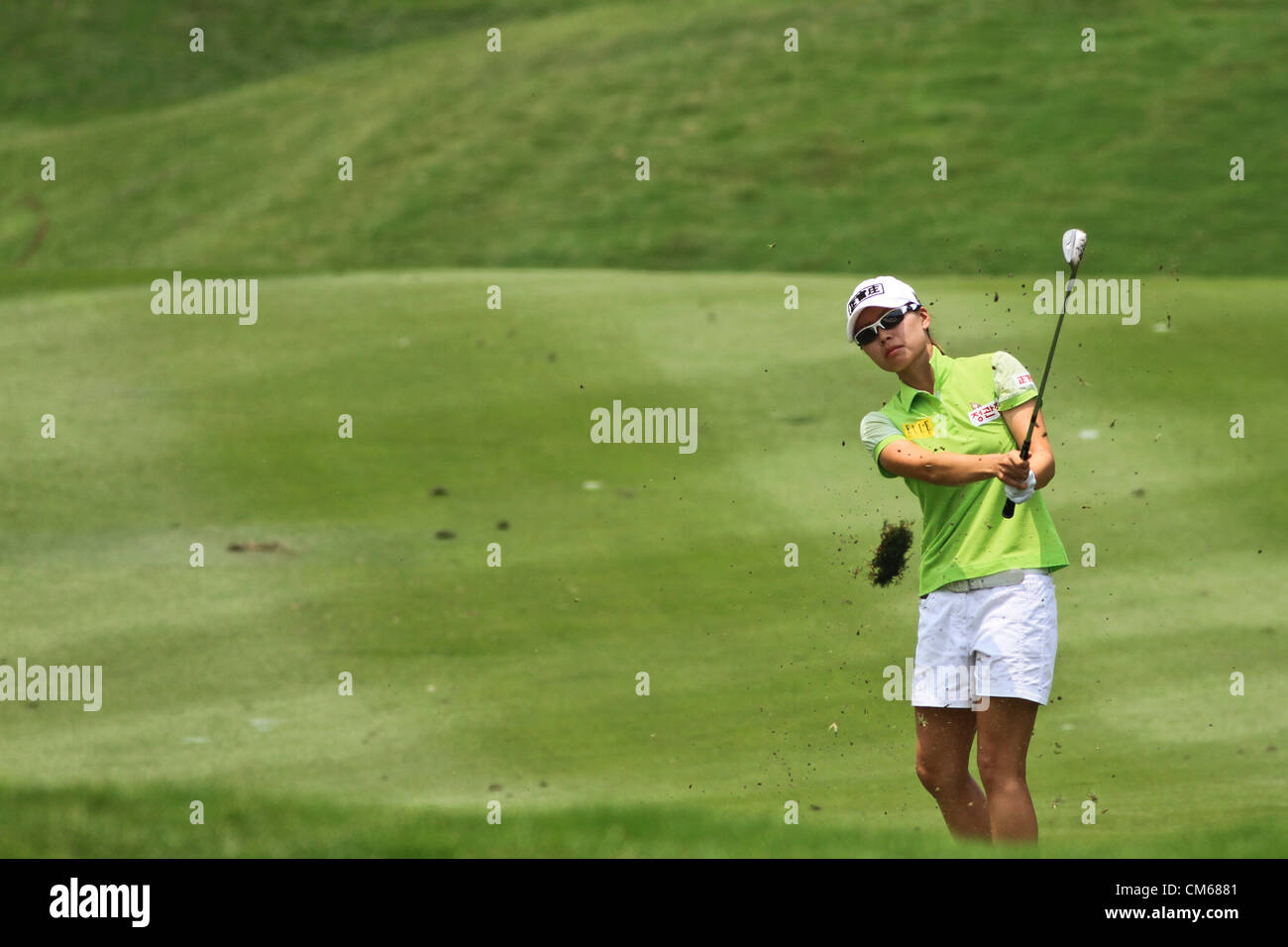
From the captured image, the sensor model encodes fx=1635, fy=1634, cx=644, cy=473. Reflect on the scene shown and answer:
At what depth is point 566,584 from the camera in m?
10.9

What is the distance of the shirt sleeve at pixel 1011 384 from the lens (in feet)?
19.7

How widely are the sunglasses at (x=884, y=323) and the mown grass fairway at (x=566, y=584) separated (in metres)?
1.87

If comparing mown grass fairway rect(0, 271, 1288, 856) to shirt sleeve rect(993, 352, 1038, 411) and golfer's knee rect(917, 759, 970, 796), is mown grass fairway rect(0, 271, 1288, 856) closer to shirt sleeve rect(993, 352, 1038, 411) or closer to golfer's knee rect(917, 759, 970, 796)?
golfer's knee rect(917, 759, 970, 796)

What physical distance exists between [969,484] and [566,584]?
528 centimetres

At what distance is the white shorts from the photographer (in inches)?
226

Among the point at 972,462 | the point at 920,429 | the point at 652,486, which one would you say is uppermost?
the point at 652,486

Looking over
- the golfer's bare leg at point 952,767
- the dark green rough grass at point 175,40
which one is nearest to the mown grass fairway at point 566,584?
the golfer's bare leg at point 952,767

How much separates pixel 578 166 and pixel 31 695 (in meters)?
20.1

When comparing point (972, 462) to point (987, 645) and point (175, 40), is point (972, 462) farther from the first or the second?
point (175, 40)

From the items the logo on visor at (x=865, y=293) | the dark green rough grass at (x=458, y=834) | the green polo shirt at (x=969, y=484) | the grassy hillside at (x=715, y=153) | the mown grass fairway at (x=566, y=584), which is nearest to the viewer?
the green polo shirt at (x=969, y=484)

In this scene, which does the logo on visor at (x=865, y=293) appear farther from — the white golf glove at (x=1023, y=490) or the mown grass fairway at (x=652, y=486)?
the mown grass fairway at (x=652, y=486)

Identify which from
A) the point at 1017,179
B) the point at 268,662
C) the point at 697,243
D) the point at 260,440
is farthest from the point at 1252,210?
the point at 268,662

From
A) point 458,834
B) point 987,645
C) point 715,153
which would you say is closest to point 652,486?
point 458,834

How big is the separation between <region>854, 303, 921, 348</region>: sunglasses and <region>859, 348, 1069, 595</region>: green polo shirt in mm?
254
